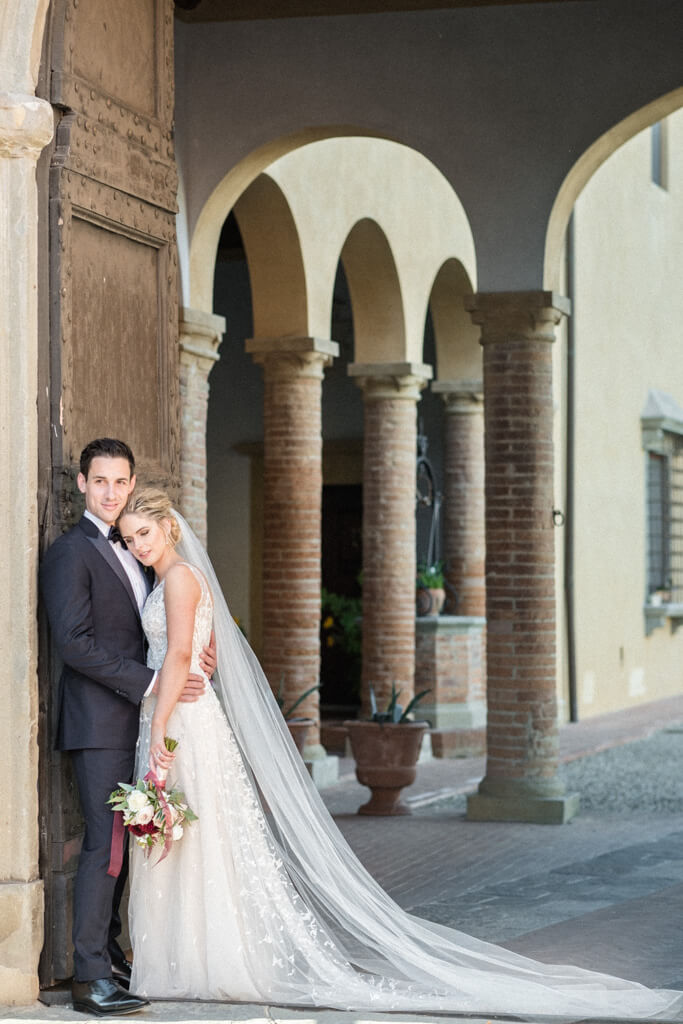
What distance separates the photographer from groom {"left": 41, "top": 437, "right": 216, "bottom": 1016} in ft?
15.9

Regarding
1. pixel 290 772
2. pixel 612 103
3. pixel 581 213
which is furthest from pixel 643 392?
pixel 290 772

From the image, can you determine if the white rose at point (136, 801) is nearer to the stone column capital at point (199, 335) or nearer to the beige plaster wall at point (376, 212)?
the stone column capital at point (199, 335)

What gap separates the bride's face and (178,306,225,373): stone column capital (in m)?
4.78

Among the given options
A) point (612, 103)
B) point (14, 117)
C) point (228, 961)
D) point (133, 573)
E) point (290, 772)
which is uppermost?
point (612, 103)

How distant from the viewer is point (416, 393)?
41.5 ft

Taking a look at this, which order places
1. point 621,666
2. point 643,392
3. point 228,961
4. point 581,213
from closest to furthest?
point 228,961 → point 581,213 → point 621,666 → point 643,392

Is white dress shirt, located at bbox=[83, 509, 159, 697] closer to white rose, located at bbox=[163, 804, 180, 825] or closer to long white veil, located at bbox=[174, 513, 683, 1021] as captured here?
long white veil, located at bbox=[174, 513, 683, 1021]

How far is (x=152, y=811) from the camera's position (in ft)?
15.9

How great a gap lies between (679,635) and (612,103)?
443 inches

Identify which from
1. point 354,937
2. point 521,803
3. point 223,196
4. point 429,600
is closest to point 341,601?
point 429,600

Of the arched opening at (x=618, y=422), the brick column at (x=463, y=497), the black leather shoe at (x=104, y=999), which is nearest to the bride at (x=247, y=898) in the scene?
the black leather shoe at (x=104, y=999)

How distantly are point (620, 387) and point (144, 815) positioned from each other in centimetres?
1343

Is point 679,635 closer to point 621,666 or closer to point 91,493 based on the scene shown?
point 621,666

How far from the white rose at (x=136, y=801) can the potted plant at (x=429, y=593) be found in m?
8.67
